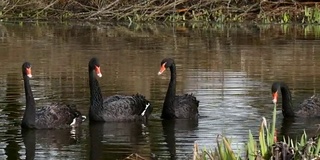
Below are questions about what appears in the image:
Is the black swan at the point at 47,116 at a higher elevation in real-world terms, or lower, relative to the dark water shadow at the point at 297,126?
higher

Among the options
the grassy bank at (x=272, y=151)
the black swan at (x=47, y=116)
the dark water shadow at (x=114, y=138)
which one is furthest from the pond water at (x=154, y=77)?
the grassy bank at (x=272, y=151)

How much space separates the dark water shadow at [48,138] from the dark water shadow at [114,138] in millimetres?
229

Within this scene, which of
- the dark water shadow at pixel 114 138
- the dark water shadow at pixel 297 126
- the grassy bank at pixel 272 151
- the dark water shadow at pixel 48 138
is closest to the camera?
the grassy bank at pixel 272 151

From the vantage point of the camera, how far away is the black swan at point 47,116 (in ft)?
37.0

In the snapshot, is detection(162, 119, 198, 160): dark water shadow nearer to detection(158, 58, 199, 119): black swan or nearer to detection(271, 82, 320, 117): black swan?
detection(158, 58, 199, 119): black swan

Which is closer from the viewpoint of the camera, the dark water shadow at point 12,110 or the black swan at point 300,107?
the dark water shadow at point 12,110

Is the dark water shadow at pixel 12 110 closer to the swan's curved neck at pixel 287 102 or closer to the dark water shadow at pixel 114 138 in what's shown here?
the dark water shadow at pixel 114 138

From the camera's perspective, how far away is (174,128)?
1153 cm

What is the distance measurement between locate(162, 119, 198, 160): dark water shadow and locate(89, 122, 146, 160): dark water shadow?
11.3 inches

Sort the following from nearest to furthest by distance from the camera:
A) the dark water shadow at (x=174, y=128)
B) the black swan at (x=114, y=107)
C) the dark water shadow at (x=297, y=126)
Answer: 1. the dark water shadow at (x=174, y=128)
2. the dark water shadow at (x=297, y=126)
3. the black swan at (x=114, y=107)

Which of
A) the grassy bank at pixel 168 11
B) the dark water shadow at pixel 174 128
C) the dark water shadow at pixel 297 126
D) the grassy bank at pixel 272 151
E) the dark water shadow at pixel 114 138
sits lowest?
the dark water shadow at pixel 297 126

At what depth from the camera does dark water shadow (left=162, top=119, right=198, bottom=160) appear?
34.1 feet

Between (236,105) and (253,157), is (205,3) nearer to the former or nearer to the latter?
(236,105)

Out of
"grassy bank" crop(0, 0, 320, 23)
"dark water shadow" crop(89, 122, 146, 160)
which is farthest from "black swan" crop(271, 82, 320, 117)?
"grassy bank" crop(0, 0, 320, 23)
